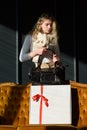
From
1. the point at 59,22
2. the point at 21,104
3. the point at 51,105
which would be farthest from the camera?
the point at 59,22

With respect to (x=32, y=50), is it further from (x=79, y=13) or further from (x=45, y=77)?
(x=79, y=13)

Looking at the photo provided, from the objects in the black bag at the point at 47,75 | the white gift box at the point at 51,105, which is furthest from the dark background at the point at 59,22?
the white gift box at the point at 51,105

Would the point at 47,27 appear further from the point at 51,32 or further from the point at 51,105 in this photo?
the point at 51,105

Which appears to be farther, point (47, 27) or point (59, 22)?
point (59, 22)

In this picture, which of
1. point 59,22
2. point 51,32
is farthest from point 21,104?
point 59,22

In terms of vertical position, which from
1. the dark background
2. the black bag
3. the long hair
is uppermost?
the dark background

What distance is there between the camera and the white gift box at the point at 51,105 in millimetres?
5199

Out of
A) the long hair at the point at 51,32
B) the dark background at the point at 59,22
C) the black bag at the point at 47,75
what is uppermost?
the dark background at the point at 59,22

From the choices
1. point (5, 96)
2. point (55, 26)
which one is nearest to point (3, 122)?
point (5, 96)

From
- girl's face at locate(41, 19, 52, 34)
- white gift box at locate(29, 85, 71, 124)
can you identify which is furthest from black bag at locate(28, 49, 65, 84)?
girl's face at locate(41, 19, 52, 34)

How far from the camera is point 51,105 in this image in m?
5.24

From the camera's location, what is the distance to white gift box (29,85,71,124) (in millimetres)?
5199

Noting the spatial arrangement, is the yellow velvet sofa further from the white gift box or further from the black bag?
the white gift box

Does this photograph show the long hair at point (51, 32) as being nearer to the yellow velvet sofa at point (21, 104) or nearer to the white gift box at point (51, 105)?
the yellow velvet sofa at point (21, 104)
